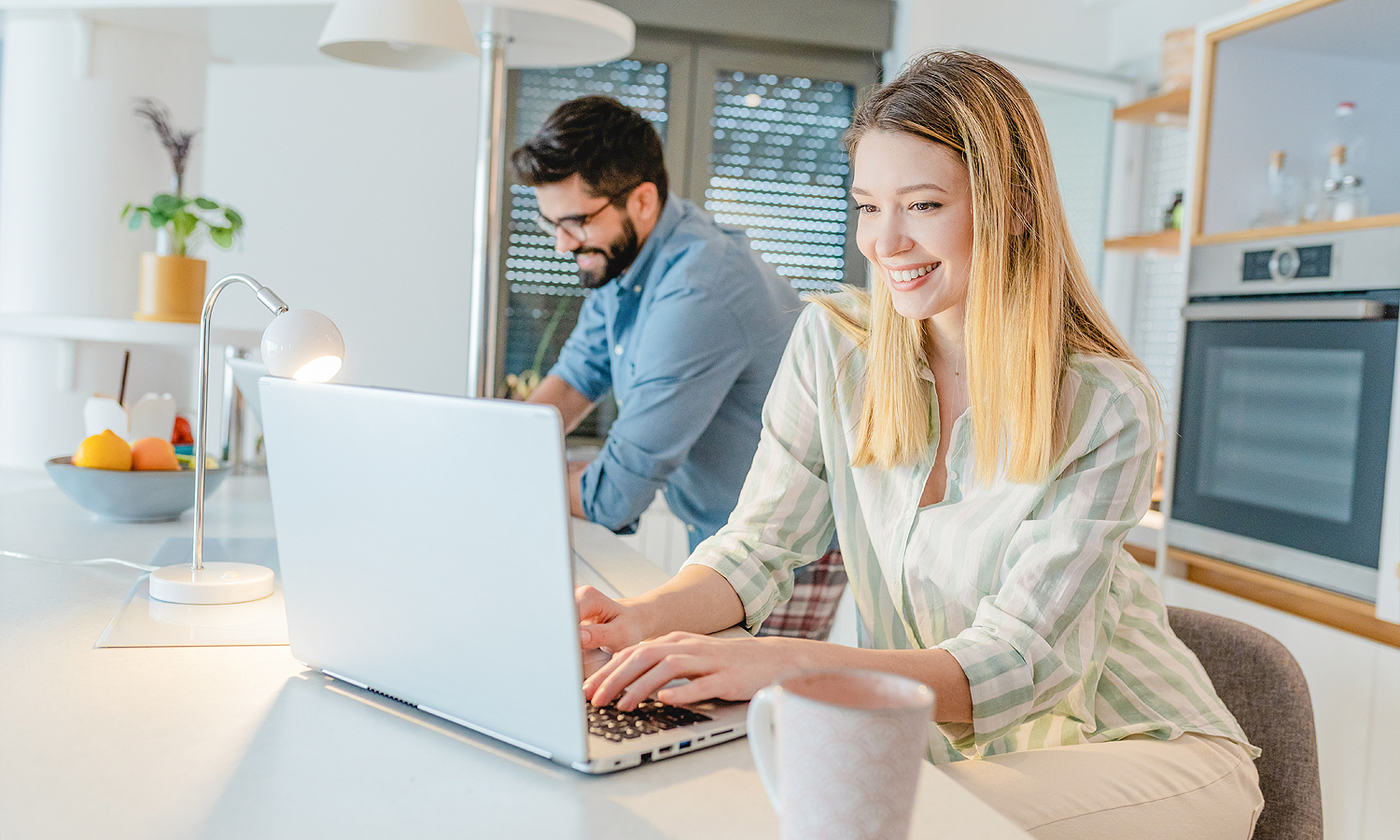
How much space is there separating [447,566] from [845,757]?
313 mm

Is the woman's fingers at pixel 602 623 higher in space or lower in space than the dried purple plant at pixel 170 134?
lower

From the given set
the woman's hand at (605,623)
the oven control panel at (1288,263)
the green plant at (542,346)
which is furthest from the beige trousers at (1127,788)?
the green plant at (542,346)

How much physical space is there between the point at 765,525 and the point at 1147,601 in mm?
412

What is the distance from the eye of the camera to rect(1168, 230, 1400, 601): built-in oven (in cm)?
191

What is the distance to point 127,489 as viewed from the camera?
4.81ft

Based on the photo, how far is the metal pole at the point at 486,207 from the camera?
191 centimetres

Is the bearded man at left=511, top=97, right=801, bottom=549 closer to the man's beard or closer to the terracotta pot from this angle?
the man's beard

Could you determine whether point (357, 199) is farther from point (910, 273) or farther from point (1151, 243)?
point (910, 273)

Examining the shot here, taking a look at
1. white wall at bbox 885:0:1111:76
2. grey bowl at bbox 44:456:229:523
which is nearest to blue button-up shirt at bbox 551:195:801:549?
grey bowl at bbox 44:456:229:523

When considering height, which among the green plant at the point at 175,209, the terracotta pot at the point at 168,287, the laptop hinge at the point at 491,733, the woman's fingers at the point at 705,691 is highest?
the green plant at the point at 175,209

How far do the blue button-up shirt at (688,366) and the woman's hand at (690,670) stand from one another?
846mm

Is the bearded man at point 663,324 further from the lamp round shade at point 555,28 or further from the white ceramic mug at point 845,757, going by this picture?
the white ceramic mug at point 845,757

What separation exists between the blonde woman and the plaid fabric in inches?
24.6

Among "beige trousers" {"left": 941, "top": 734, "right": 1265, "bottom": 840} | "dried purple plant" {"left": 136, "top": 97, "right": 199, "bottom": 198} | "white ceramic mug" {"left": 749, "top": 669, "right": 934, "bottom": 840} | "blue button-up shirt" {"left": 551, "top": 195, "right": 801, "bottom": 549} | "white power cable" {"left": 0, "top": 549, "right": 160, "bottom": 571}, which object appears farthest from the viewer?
"dried purple plant" {"left": 136, "top": 97, "right": 199, "bottom": 198}
